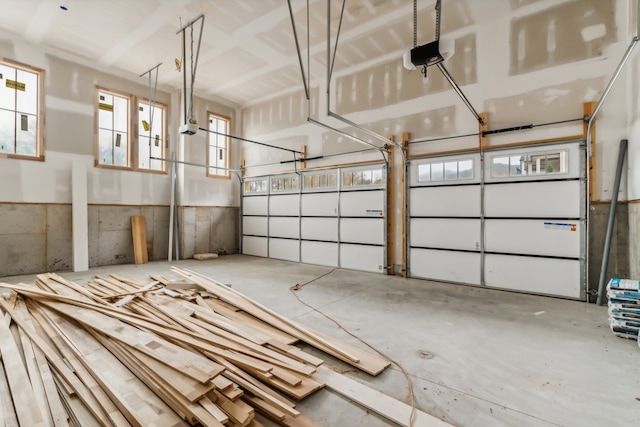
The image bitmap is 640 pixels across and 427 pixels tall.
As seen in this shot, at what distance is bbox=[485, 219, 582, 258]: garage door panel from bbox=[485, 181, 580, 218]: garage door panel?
13cm

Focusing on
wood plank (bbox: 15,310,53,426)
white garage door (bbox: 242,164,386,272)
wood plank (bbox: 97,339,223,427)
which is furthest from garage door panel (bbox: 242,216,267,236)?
wood plank (bbox: 97,339,223,427)

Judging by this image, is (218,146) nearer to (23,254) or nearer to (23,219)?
(23,219)

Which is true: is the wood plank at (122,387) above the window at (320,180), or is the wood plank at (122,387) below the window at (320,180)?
below

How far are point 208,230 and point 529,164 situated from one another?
7548mm

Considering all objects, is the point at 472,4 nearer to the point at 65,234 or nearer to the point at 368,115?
the point at 368,115

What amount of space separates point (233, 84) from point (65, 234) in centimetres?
506

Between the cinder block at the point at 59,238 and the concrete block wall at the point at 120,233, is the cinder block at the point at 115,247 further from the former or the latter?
the cinder block at the point at 59,238

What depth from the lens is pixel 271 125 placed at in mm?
8258

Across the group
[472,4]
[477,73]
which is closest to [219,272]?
[477,73]

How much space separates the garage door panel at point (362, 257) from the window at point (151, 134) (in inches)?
198

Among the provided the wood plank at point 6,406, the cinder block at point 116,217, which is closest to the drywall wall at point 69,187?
the cinder block at point 116,217

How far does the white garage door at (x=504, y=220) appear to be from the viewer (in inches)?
171

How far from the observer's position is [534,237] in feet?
15.1

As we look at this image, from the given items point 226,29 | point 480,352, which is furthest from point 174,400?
point 226,29
